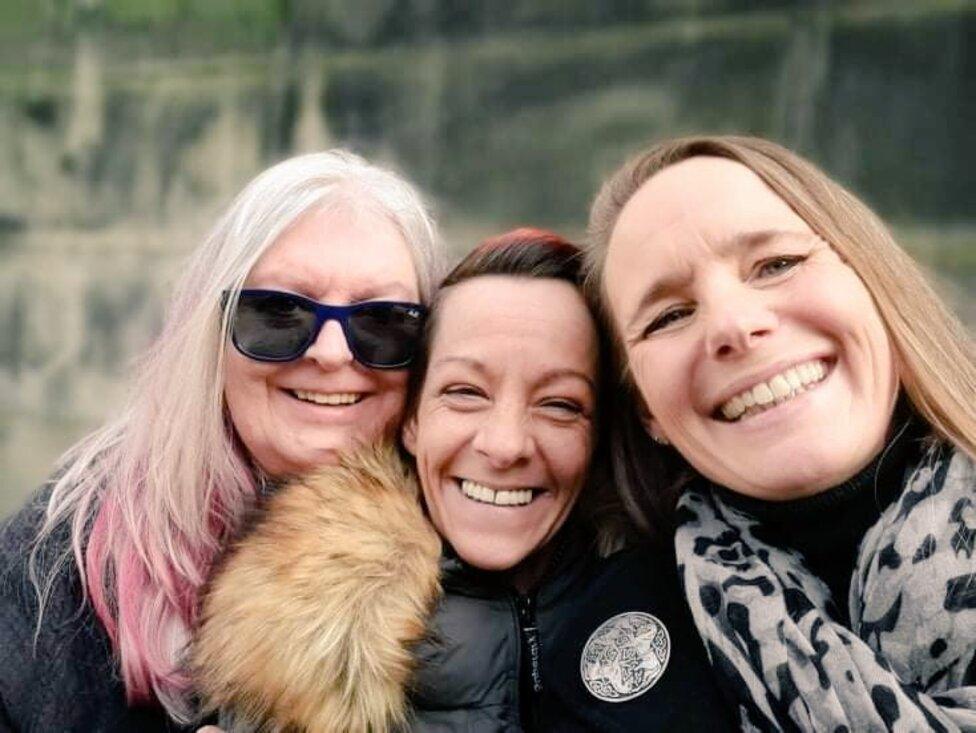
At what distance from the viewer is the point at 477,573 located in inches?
96.6

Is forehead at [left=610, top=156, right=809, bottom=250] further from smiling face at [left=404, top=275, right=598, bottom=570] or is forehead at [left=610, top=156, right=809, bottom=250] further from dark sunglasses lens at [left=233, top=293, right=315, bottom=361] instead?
dark sunglasses lens at [left=233, top=293, right=315, bottom=361]

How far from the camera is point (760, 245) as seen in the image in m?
2.13

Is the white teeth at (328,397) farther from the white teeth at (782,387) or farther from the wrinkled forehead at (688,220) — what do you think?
the white teeth at (782,387)

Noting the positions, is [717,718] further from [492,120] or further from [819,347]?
[492,120]

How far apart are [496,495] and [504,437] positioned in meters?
0.13

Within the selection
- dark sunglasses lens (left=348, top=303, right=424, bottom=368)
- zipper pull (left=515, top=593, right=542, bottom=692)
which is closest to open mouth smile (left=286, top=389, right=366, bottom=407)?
dark sunglasses lens (left=348, top=303, right=424, bottom=368)

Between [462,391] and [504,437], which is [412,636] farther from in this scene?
[462,391]

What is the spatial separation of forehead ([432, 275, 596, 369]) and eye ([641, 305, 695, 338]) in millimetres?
292

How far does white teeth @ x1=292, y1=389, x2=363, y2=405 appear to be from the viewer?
8.87 ft

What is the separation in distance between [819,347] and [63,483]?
179 centimetres

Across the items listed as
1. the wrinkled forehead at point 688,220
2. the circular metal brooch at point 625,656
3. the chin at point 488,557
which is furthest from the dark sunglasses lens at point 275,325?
the circular metal brooch at point 625,656

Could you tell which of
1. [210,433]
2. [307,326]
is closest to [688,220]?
[307,326]

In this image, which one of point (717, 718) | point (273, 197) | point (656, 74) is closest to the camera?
point (717, 718)

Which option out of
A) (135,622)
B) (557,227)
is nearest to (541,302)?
(135,622)
